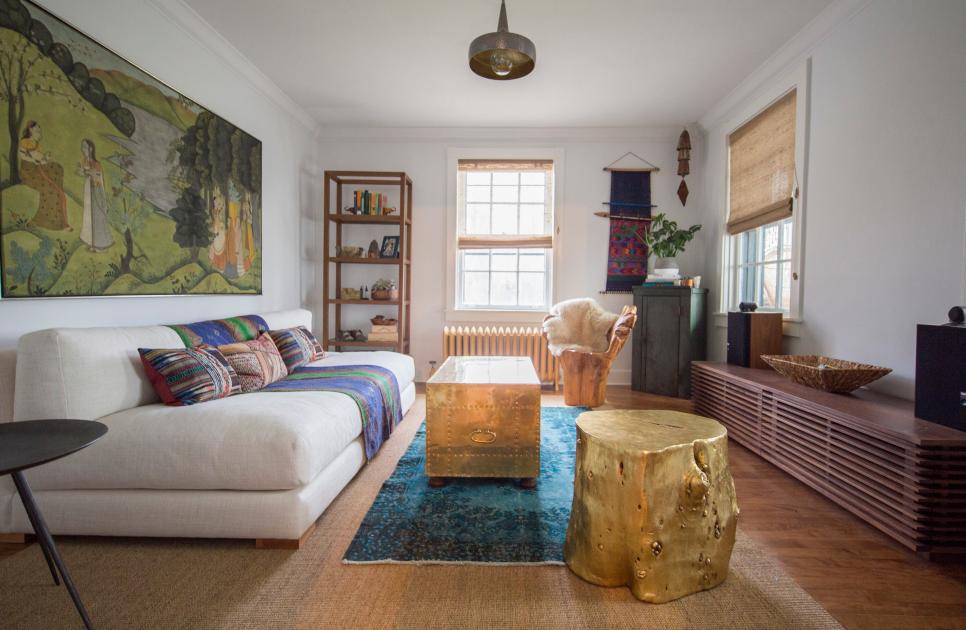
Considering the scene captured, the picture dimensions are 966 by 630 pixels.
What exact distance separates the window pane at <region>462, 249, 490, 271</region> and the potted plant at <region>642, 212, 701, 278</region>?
1713mm

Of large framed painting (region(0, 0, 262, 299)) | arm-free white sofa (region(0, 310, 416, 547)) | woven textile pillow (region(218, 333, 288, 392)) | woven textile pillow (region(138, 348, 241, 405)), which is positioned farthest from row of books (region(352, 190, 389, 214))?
arm-free white sofa (region(0, 310, 416, 547))

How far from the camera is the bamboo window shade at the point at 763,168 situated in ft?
11.2

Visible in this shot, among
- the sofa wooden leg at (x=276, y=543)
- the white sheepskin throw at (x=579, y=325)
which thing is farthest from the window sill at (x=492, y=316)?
A: the sofa wooden leg at (x=276, y=543)

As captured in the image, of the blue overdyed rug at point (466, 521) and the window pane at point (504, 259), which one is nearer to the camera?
the blue overdyed rug at point (466, 521)

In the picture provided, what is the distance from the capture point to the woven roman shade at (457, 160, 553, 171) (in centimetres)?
498

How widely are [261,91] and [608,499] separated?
418 cm

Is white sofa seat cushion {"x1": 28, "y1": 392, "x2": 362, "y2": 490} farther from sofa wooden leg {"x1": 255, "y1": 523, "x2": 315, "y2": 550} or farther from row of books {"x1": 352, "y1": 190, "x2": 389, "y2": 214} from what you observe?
row of books {"x1": 352, "y1": 190, "x2": 389, "y2": 214}

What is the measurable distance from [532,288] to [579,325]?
2.81 ft

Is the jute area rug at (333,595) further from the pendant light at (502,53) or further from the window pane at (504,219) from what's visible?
the window pane at (504,219)

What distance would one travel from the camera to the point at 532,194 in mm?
5055

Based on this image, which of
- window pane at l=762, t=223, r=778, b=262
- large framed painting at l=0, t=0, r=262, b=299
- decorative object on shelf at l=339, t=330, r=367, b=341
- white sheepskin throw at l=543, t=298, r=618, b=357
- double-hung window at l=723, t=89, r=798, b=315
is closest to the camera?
large framed painting at l=0, t=0, r=262, b=299

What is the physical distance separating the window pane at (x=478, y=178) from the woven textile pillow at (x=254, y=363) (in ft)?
9.89

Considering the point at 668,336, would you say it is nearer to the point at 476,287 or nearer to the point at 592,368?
the point at 592,368

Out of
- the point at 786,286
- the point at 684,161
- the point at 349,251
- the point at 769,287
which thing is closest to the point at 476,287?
the point at 349,251
